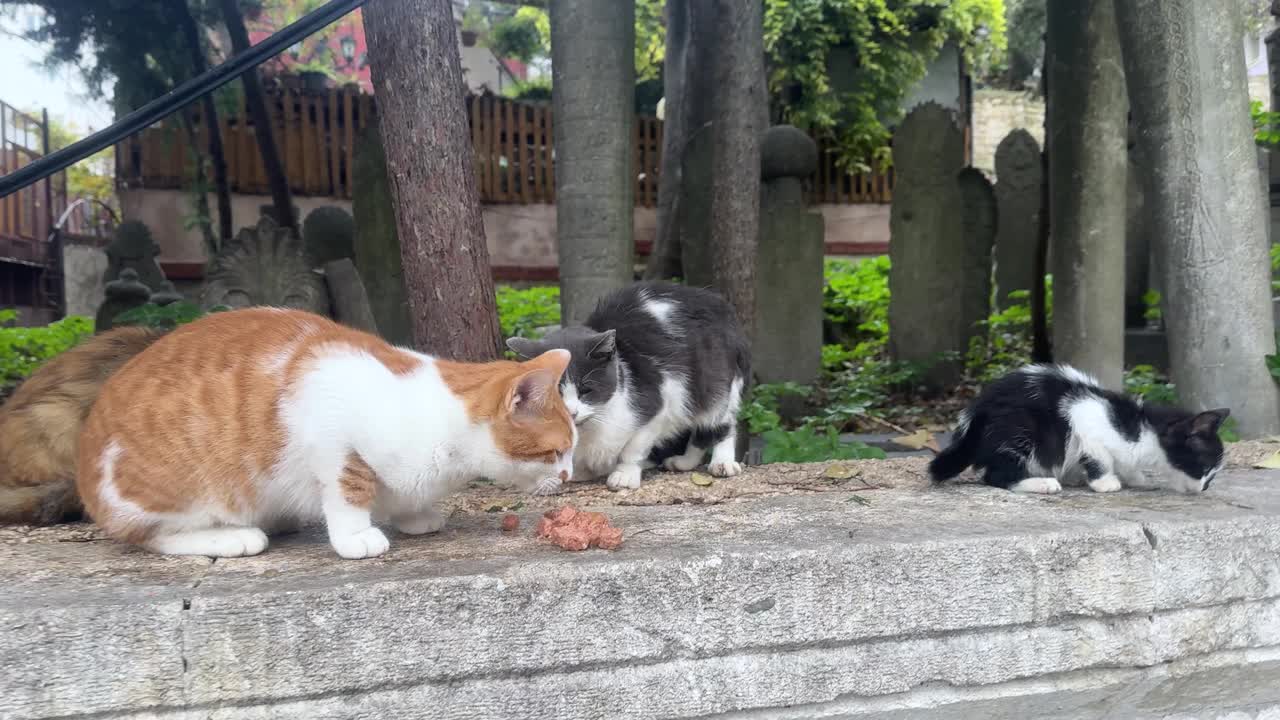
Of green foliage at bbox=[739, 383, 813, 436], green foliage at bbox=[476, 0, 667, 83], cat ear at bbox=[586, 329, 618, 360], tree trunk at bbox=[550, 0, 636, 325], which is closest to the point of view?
cat ear at bbox=[586, 329, 618, 360]

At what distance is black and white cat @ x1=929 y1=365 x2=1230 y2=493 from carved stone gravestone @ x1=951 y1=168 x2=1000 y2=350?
163 inches

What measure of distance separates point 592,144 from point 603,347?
46.2 inches

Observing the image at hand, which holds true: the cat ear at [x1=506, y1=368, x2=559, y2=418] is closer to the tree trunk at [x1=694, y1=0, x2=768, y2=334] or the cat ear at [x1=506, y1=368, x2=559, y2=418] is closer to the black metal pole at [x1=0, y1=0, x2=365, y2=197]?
the black metal pole at [x1=0, y1=0, x2=365, y2=197]

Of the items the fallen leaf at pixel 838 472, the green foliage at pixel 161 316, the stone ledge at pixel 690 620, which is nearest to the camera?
the stone ledge at pixel 690 620

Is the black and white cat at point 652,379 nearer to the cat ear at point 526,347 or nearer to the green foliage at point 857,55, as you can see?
the cat ear at point 526,347

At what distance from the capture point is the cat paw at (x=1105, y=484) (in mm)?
2887

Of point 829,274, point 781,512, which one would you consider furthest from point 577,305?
point 829,274

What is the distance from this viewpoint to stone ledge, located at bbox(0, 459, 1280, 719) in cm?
171

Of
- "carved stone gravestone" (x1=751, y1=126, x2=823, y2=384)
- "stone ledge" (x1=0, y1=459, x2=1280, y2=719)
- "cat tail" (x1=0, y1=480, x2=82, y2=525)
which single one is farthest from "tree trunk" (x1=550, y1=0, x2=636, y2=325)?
"carved stone gravestone" (x1=751, y1=126, x2=823, y2=384)

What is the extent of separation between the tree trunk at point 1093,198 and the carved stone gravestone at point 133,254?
776 centimetres

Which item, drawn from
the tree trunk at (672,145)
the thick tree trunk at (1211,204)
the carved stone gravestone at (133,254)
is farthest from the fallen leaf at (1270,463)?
the carved stone gravestone at (133,254)

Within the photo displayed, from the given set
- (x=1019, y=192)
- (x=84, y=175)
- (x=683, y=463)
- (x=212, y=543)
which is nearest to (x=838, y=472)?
(x=683, y=463)

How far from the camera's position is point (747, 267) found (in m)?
4.66

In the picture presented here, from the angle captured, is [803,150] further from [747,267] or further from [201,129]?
[201,129]
